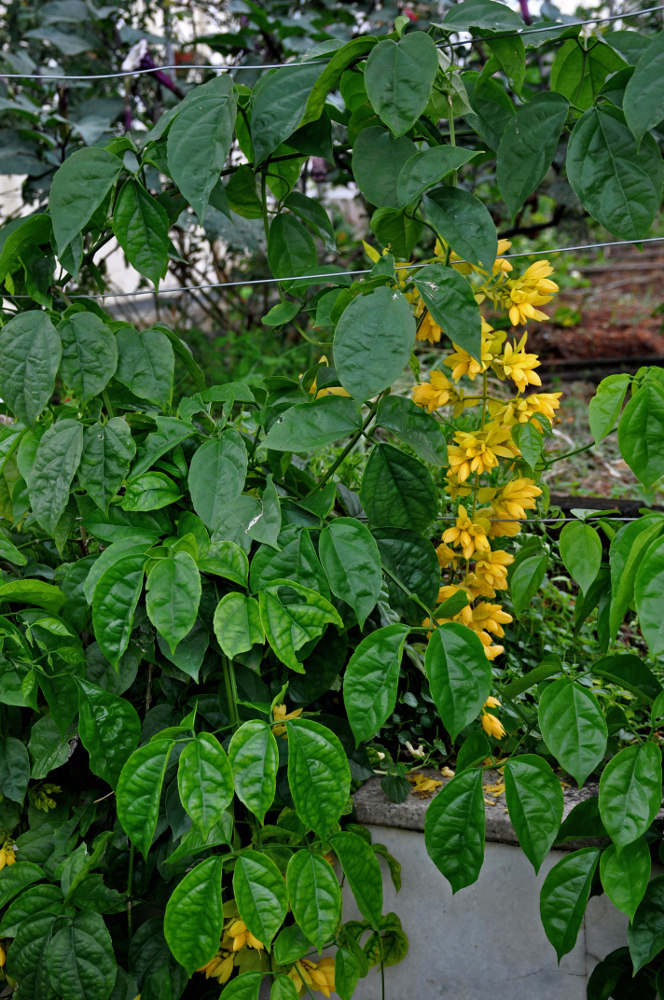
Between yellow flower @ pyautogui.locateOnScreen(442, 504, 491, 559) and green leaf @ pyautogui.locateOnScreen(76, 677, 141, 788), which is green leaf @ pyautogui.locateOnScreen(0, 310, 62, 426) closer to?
green leaf @ pyautogui.locateOnScreen(76, 677, 141, 788)

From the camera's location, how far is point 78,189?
3.38ft

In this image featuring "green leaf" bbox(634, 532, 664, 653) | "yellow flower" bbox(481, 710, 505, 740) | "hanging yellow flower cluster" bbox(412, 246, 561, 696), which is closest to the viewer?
"green leaf" bbox(634, 532, 664, 653)

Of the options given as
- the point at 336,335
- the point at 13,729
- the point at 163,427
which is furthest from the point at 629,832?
the point at 13,729

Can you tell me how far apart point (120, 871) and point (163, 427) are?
25.5 inches

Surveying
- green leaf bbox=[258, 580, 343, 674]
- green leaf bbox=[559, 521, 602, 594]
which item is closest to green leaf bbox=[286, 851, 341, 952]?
green leaf bbox=[258, 580, 343, 674]

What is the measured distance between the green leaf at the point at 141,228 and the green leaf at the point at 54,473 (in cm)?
22

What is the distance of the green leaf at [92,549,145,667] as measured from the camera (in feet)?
3.18

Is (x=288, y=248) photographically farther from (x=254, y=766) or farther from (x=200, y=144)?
(x=254, y=766)

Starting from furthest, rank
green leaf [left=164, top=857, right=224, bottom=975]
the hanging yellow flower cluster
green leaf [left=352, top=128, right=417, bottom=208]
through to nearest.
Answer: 1. the hanging yellow flower cluster
2. green leaf [left=352, top=128, right=417, bottom=208]
3. green leaf [left=164, top=857, right=224, bottom=975]

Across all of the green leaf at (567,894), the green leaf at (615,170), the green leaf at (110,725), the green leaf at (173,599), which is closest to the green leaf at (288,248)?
the green leaf at (615,170)

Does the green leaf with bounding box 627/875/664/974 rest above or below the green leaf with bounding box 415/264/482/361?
below

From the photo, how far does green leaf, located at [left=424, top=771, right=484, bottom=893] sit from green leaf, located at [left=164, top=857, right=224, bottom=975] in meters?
0.25

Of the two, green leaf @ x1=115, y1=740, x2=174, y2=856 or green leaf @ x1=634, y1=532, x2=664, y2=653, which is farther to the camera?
green leaf @ x1=115, y1=740, x2=174, y2=856

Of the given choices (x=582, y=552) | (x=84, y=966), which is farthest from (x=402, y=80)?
(x=84, y=966)
